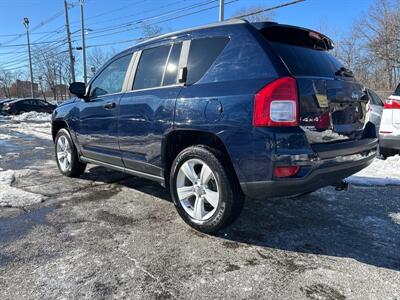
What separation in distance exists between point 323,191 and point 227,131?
2465mm

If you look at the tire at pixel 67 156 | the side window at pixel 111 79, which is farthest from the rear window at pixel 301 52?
the tire at pixel 67 156

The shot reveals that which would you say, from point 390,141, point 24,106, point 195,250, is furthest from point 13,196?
point 24,106

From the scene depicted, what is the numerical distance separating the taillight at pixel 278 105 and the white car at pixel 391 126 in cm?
392

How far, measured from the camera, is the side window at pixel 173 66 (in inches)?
142

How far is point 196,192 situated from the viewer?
11.0 ft

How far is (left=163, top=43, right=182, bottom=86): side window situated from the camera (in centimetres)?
360

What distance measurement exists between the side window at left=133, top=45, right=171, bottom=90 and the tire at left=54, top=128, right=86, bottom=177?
1.92 metres

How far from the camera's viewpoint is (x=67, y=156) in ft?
18.5

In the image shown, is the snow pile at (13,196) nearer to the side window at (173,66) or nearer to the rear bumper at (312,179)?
the side window at (173,66)

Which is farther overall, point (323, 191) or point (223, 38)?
point (323, 191)

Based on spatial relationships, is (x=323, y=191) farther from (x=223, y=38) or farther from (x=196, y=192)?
(x=223, y=38)

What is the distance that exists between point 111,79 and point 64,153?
1752 millimetres

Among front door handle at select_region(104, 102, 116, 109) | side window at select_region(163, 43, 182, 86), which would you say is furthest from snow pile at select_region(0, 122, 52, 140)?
side window at select_region(163, 43, 182, 86)

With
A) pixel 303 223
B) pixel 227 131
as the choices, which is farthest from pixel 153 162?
pixel 303 223
